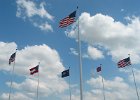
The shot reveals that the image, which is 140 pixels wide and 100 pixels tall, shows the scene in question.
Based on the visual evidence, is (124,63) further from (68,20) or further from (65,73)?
(68,20)

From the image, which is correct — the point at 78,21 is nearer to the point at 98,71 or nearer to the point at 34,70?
the point at 34,70

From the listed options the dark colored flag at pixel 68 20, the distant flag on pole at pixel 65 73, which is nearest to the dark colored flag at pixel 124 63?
the distant flag on pole at pixel 65 73

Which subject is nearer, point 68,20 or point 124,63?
point 68,20

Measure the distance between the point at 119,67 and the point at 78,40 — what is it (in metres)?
21.8

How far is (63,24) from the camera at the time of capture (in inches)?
1217

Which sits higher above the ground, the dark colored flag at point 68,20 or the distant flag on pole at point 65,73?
the dark colored flag at point 68,20

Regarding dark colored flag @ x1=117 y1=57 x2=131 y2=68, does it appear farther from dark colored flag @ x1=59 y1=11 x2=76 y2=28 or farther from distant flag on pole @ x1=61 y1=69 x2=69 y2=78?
dark colored flag @ x1=59 y1=11 x2=76 y2=28

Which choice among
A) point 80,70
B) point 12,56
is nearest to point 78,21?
point 80,70

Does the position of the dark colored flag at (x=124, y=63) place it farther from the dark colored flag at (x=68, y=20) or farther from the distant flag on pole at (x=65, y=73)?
the dark colored flag at (x=68, y=20)

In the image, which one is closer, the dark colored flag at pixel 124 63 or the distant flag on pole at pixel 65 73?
the dark colored flag at pixel 124 63

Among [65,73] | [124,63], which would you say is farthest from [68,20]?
[65,73]

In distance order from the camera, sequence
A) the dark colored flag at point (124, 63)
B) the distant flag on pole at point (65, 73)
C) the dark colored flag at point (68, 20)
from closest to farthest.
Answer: the dark colored flag at point (68, 20)
the dark colored flag at point (124, 63)
the distant flag on pole at point (65, 73)

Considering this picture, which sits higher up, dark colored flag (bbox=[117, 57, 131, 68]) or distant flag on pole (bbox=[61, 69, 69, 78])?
dark colored flag (bbox=[117, 57, 131, 68])

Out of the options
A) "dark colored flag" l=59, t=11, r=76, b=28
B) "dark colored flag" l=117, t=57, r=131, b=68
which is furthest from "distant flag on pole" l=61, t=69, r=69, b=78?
"dark colored flag" l=59, t=11, r=76, b=28
